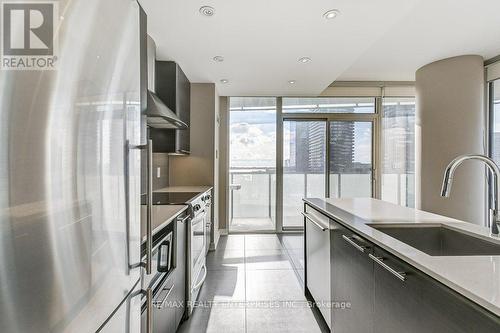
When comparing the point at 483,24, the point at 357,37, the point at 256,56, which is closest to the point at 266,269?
the point at 256,56

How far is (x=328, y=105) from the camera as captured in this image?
15.5 feet

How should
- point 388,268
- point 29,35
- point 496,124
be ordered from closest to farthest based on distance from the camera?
point 29,35
point 388,268
point 496,124

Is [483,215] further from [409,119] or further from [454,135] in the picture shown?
[409,119]

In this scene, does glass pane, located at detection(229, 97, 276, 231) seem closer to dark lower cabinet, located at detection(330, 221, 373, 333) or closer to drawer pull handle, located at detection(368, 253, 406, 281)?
dark lower cabinet, located at detection(330, 221, 373, 333)

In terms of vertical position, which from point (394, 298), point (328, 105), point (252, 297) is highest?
point (328, 105)

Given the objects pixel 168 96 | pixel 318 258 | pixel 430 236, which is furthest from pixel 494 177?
pixel 168 96

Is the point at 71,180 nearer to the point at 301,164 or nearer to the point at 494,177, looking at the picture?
the point at 494,177

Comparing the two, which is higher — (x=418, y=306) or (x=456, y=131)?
(x=456, y=131)

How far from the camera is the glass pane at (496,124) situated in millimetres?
3672

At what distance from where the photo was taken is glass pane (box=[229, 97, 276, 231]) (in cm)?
468

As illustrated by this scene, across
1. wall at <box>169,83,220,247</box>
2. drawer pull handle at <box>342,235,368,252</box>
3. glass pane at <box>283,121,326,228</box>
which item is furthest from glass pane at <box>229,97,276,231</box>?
drawer pull handle at <box>342,235,368,252</box>

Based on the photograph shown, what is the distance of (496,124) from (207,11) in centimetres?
441

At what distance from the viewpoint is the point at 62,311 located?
0.57m

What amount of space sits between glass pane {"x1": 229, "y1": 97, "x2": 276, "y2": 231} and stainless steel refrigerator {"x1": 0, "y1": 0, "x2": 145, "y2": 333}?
3.78 meters
